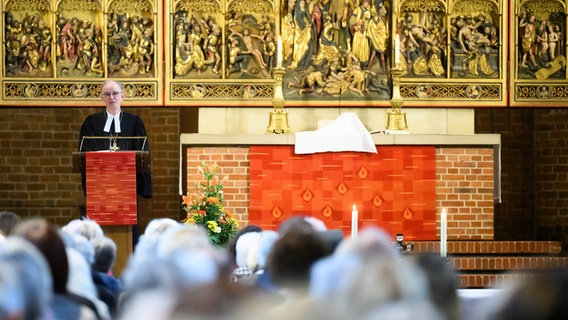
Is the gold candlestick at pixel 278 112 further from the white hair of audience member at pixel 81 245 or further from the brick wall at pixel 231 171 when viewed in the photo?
the white hair of audience member at pixel 81 245

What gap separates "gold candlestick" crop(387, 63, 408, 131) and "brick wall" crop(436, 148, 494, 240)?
645mm

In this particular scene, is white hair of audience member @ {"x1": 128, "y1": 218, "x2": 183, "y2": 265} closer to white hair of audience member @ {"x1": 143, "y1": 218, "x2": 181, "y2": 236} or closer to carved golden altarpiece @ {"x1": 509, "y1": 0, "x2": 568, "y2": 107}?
white hair of audience member @ {"x1": 143, "y1": 218, "x2": 181, "y2": 236}

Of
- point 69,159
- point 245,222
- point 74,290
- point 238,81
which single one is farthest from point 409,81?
point 74,290

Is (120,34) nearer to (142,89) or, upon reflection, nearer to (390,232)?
(142,89)

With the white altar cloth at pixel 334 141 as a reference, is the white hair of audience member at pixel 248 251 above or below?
below

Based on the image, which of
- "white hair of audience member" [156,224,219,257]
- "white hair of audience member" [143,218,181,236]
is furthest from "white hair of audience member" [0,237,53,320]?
"white hair of audience member" [143,218,181,236]

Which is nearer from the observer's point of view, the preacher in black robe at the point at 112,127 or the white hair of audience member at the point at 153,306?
the white hair of audience member at the point at 153,306

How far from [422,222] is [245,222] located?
1.78 meters

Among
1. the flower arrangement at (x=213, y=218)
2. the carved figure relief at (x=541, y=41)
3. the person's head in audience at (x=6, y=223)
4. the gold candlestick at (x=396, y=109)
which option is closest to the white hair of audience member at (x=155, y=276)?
the person's head in audience at (x=6, y=223)

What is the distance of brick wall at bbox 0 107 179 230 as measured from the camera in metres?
14.3

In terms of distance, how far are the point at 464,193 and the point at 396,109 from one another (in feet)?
4.04

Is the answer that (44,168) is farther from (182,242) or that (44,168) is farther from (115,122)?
(182,242)

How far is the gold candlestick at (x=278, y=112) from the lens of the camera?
1125 centimetres

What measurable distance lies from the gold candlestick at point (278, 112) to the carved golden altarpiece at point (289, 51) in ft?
0.69
